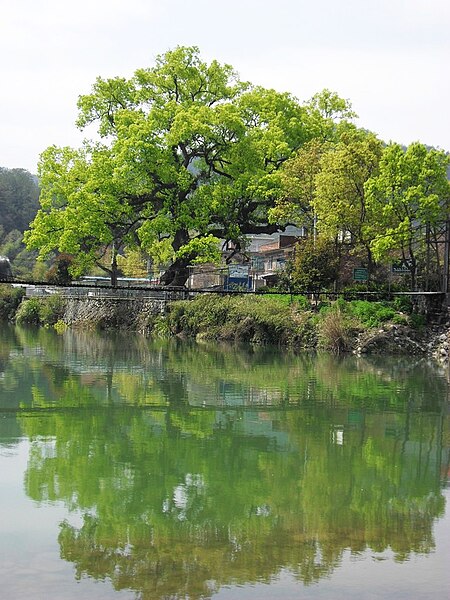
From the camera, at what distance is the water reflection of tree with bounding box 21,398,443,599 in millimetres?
8945

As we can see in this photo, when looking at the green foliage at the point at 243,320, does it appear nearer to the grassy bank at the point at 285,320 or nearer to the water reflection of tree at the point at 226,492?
the grassy bank at the point at 285,320

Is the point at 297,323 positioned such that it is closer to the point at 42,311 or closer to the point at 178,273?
the point at 178,273

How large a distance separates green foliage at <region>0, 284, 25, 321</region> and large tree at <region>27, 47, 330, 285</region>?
2131cm

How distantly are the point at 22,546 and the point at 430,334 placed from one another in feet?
94.0

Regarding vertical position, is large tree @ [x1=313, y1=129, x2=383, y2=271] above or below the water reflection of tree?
above

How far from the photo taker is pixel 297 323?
3888cm

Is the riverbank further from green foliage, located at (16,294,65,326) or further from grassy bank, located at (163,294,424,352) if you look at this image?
green foliage, located at (16,294,65,326)

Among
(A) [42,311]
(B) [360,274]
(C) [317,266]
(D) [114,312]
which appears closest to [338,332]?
(C) [317,266]

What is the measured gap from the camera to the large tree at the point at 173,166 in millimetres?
46656

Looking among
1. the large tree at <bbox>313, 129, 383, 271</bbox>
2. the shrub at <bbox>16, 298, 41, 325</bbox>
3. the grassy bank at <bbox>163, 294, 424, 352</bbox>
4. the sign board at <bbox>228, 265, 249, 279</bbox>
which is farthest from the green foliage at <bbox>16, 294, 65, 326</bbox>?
the large tree at <bbox>313, 129, 383, 271</bbox>

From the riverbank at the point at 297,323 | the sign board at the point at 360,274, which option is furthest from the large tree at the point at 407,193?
the sign board at the point at 360,274

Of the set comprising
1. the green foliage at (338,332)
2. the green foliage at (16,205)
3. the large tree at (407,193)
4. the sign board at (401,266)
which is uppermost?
the green foliage at (16,205)

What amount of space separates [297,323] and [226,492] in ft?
89.4

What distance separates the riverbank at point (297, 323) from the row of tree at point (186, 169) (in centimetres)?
301
